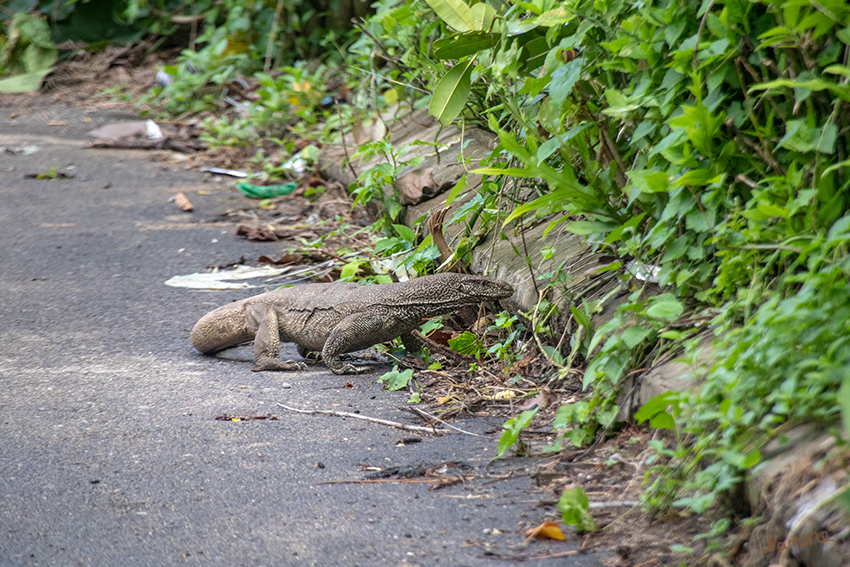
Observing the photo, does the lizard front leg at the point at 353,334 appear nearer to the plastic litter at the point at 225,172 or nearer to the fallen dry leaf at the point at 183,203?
the fallen dry leaf at the point at 183,203

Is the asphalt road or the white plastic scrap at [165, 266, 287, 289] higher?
the asphalt road

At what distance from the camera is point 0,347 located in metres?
4.35

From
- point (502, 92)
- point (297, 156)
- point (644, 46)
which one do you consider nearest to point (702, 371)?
point (644, 46)

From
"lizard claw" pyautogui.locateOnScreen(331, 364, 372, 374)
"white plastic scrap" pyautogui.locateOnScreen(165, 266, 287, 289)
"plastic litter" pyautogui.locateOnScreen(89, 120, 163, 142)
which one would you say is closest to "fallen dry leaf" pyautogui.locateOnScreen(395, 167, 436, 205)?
"white plastic scrap" pyautogui.locateOnScreen(165, 266, 287, 289)

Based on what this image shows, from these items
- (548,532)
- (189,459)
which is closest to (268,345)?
(189,459)

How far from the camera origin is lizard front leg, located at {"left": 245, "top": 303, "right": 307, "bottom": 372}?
13.5 feet

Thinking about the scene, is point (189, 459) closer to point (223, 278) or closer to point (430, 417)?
point (430, 417)

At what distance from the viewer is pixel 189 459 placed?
288 cm

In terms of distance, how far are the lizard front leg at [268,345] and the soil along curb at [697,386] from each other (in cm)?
123

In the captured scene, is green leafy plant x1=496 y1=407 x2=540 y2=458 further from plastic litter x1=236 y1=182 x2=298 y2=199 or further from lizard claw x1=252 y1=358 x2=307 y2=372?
plastic litter x1=236 y1=182 x2=298 y2=199

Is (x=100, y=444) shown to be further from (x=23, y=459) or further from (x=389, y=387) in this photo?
(x=389, y=387)

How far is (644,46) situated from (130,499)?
95.5 inches

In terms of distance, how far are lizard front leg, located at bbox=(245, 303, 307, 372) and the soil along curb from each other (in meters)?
1.23

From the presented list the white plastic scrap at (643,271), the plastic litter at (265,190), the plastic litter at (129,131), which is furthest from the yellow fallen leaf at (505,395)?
the plastic litter at (129,131)
